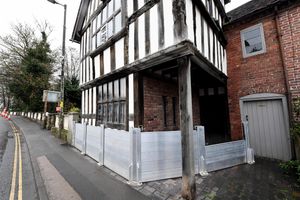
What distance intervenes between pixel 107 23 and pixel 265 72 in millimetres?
6630

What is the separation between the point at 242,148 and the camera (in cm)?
514

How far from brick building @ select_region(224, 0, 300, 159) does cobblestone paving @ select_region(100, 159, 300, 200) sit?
5.45 ft

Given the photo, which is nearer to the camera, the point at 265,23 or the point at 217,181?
the point at 217,181

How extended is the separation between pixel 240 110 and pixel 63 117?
1006cm

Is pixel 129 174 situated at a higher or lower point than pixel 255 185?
higher

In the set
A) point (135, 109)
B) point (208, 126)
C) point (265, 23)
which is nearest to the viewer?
point (135, 109)

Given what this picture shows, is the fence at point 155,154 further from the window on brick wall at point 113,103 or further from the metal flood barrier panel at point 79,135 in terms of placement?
the metal flood barrier panel at point 79,135

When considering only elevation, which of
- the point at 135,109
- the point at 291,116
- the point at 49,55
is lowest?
the point at 291,116

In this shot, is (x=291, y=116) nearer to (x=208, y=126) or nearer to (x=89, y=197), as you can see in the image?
(x=208, y=126)

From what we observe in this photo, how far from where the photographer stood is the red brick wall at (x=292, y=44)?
5125 mm

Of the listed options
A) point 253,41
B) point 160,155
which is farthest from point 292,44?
point 160,155

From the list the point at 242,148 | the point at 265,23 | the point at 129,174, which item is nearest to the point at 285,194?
the point at 242,148

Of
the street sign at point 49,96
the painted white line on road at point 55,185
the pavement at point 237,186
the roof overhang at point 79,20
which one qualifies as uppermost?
the roof overhang at point 79,20

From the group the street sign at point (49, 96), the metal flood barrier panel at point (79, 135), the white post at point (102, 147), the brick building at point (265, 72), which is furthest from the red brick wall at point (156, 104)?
the street sign at point (49, 96)
